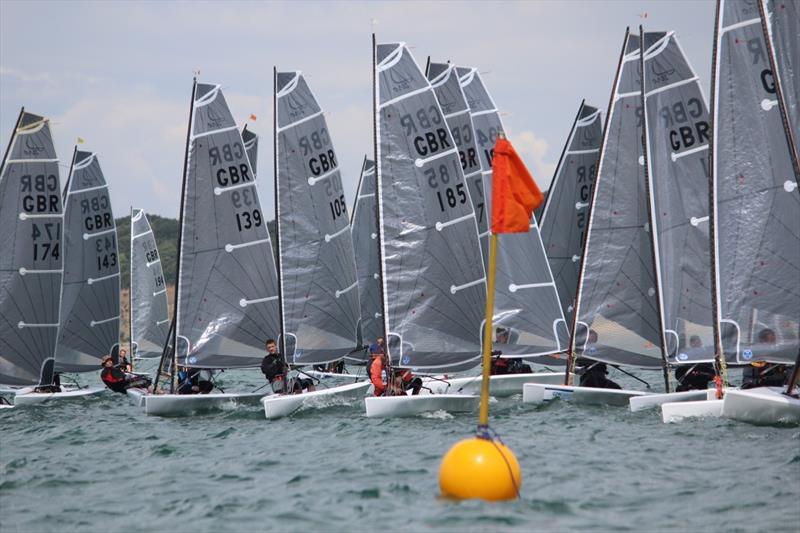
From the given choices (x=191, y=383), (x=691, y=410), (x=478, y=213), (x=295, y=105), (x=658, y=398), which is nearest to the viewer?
(x=691, y=410)

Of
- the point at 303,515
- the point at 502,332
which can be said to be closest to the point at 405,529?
the point at 303,515

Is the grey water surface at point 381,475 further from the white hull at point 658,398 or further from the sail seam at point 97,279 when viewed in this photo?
the sail seam at point 97,279

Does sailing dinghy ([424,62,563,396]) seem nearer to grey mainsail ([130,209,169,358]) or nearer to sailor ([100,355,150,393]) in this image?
sailor ([100,355,150,393])

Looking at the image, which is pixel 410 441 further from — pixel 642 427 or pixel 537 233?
pixel 537 233

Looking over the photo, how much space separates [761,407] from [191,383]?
12.5 metres

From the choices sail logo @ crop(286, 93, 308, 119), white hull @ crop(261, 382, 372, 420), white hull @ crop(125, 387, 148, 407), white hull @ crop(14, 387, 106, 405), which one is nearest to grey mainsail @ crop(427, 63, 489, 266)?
sail logo @ crop(286, 93, 308, 119)

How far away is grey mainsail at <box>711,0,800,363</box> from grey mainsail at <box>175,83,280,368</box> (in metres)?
10.5

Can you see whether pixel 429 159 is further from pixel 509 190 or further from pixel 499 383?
pixel 509 190

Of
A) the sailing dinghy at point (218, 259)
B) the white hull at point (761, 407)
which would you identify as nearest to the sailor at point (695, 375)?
the white hull at point (761, 407)

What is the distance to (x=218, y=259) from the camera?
2523cm

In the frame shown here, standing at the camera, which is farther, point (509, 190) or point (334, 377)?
point (334, 377)

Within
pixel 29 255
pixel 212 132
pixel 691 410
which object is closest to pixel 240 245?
pixel 212 132

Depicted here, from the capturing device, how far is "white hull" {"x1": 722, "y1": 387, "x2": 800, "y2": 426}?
17.7m

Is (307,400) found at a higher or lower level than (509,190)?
lower
